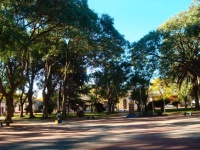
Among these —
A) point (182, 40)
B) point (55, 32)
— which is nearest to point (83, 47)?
point (55, 32)

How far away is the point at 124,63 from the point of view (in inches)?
1592

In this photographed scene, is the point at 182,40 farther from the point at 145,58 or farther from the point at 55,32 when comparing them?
the point at 55,32

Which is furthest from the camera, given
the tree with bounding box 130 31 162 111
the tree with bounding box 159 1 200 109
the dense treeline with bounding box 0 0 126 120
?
the tree with bounding box 130 31 162 111

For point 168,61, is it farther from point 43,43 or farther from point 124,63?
point 43,43

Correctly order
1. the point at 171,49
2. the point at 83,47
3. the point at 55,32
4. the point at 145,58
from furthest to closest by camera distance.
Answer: the point at 145,58
the point at 171,49
the point at 83,47
the point at 55,32

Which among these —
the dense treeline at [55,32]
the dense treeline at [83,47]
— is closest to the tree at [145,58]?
the dense treeline at [83,47]

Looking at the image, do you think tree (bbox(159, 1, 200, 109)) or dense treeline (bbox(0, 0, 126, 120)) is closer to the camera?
dense treeline (bbox(0, 0, 126, 120))

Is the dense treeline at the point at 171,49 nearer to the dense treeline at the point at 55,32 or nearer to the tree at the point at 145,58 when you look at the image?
the tree at the point at 145,58

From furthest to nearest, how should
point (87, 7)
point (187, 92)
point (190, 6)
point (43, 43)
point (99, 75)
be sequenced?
point (187, 92) → point (99, 75) → point (190, 6) → point (43, 43) → point (87, 7)

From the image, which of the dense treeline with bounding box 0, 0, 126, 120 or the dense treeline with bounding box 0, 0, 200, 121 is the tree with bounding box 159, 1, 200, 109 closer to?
the dense treeline with bounding box 0, 0, 200, 121

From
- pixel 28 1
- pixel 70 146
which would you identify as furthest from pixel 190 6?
pixel 70 146

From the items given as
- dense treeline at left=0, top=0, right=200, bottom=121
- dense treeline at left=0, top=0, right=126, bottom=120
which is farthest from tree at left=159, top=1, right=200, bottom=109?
dense treeline at left=0, top=0, right=126, bottom=120

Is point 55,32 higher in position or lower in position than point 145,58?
higher

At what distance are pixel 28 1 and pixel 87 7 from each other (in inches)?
190
